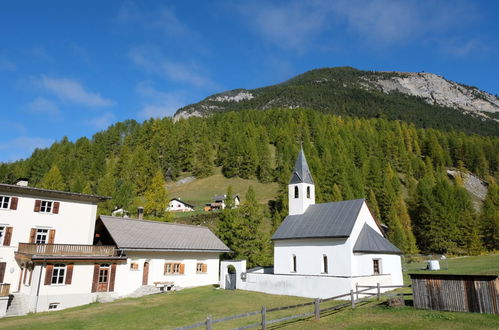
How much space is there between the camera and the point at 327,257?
1148 inches

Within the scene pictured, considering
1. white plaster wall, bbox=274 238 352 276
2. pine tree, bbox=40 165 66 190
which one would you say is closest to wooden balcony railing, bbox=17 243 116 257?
white plaster wall, bbox=274 238 352 276

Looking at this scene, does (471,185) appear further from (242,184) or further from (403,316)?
(403,316)

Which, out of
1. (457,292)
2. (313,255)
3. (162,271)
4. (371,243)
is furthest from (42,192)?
(457,292)

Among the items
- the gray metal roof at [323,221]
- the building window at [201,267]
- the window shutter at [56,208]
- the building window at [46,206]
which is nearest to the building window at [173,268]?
the building window at [201,267]

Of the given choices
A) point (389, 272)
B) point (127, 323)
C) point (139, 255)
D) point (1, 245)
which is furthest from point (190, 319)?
point (1, 245)

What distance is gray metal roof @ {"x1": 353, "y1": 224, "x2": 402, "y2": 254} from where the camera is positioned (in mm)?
27438

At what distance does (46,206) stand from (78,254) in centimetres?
684

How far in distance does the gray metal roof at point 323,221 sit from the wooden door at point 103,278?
1577 cm

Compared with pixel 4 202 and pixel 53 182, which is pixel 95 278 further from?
pixel 53 182

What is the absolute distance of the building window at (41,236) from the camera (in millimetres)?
29533

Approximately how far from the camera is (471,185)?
343 ft

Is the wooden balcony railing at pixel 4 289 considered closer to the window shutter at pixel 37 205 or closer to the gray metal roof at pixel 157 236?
the window shutter at pixel 37 205

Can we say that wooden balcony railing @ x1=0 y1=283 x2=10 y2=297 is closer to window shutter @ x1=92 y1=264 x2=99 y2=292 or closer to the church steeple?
window shutter @ x1=92 y1=264 x2=99 y2=292

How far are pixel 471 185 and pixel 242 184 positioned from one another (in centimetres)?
7321
